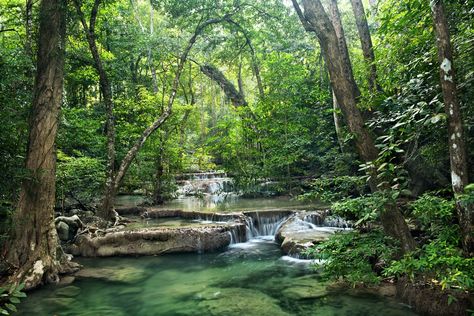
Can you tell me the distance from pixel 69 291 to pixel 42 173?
2.30 meters

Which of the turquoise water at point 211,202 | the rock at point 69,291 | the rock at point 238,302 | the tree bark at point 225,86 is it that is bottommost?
the rock at point 238,302

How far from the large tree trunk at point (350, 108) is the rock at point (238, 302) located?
216 cm

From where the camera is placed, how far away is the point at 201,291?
6.59 metres

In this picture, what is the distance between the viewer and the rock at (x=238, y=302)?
17.9ft

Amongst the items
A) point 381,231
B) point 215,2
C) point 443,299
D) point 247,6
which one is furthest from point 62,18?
point 443,299

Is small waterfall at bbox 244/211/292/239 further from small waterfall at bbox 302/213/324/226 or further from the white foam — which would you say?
the white foam

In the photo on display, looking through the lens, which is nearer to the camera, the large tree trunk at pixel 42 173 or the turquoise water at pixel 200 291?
the turquoise water at pixel 200 291

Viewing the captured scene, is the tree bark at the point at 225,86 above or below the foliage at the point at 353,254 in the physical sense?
above

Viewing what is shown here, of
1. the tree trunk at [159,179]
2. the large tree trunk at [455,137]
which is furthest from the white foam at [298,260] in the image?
the tree trunk at [159,179]

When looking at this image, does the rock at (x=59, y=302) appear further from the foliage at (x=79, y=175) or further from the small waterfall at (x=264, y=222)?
the small waterfall at (x=264, y=222)

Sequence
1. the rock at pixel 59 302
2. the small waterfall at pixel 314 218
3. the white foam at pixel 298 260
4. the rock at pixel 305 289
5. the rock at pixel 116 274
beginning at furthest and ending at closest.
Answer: the small waterfall at pixel 314 218 < the white foam at pixel 298 260 < the rock at pixel 116 274 < the rock at pixel 305 289 < the rock at pixel 59 302

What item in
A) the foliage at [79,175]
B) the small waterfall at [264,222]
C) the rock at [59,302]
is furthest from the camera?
the small waterfall at [264,222]

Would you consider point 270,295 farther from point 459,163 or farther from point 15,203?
point 15,203

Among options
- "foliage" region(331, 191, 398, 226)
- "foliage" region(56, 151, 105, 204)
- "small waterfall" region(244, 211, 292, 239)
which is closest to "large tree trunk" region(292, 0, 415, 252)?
"foliage" region(331, 191, 398, 226)
